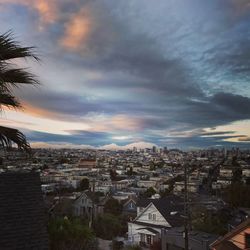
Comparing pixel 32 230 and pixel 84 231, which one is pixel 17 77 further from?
pixel 84 231

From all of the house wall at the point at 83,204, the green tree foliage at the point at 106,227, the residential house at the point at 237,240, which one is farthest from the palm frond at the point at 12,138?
the house wall at the point at 83,204

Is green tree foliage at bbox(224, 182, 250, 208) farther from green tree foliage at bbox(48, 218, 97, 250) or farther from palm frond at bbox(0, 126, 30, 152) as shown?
palm frond at bbox(0, 126, 30, 152)

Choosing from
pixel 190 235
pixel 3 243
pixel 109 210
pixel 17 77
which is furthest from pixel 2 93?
pixel 109 210

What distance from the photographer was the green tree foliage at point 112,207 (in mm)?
63906

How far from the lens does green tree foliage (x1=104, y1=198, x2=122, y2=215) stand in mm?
63906

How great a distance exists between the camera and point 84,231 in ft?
48.8

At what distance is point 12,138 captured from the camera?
15.9ft

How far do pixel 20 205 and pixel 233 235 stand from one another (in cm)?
2120

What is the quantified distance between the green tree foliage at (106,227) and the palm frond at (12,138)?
4080cm

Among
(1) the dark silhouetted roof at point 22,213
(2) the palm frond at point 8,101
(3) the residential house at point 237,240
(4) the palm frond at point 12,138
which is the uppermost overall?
(2) the palm frond at point 8,101

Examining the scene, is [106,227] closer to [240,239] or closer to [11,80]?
[240,239]

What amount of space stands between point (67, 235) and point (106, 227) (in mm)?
33144

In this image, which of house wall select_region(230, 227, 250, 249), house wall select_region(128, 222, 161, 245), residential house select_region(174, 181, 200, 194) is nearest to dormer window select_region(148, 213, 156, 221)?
house wall select_region(128, 222, 161, 245)

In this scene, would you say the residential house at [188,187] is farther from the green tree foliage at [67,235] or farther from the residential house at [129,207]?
the green tree foliage at [67,235]
